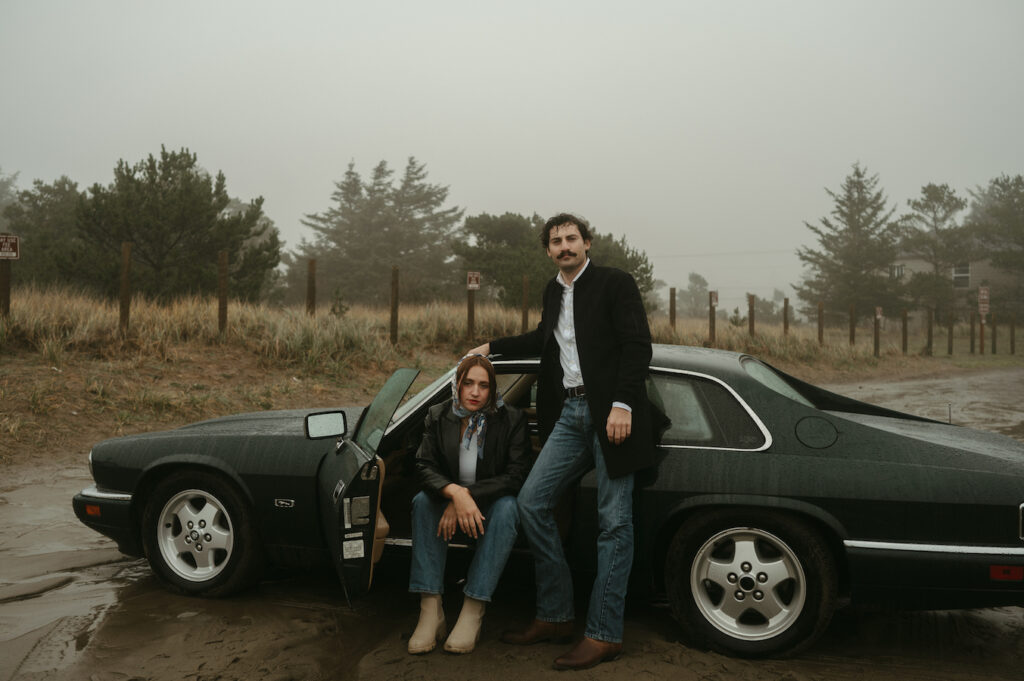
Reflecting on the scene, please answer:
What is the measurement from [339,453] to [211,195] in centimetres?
1792

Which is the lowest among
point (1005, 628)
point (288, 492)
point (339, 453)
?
point (1005, 628)

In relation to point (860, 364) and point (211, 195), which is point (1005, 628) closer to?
point (211, 195)

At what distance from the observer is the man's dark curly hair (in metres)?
3.54

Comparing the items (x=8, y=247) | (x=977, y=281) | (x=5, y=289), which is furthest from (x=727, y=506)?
(x=977, y=281)

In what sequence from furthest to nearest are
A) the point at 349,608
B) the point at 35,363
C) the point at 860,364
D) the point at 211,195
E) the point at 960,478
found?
1. the point at 860,364
2. the point at 211,195
3. the point at 35,363
4. the point at 349,608
5. the point at 960,478

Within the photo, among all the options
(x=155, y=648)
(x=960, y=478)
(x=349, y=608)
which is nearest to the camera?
(x=960, y=478)

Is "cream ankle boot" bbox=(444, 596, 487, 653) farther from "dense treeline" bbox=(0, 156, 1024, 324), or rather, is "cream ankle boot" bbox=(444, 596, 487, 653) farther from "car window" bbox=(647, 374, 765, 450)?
"dense treeline" bbox=(0, 156, 1024, 324)

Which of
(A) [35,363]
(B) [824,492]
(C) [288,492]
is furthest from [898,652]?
(A) [35,363]

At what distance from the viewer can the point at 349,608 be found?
3.87 metres

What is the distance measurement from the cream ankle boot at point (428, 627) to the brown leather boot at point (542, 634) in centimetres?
30

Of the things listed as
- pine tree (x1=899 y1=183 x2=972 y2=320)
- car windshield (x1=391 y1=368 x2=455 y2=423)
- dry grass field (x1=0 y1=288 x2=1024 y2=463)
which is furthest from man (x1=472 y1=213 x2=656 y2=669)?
pine tree (x1=899 y1=183 x2=972 y2=320)

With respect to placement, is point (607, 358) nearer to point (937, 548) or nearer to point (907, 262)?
point (937, 548)

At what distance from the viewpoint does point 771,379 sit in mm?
3773

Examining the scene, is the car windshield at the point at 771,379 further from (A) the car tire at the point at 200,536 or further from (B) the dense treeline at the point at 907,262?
(B) the dense treeline at the point at 907,262
